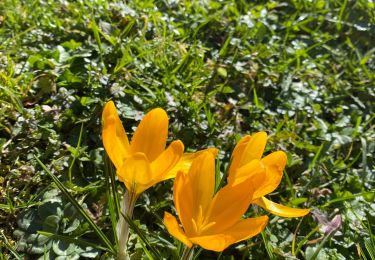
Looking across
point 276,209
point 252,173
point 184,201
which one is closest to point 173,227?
point 184,201

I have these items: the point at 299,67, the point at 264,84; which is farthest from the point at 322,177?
the point at 299,67

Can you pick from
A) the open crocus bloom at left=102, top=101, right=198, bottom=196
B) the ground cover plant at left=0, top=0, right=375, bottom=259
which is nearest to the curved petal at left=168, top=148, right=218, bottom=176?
the open crocus bloom at left=102, top=101, right=198, bottom=196

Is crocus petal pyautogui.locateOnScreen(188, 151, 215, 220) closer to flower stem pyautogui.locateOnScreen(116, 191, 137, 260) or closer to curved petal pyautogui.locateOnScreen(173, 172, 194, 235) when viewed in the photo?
curved petal pyautogui.locateOnScreen(173, 172, 194, 235)

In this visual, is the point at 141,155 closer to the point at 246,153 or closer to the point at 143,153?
the point at 143,153

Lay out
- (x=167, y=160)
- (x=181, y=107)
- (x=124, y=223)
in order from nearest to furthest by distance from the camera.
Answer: (x=167, y=160), (x=124, y=223), (x=181, y=107)

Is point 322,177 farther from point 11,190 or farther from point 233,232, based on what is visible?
point 11,190

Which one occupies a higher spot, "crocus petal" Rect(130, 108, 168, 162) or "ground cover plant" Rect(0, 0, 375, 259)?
→ "crocus petal" Rect(130, 108, 168, 162)

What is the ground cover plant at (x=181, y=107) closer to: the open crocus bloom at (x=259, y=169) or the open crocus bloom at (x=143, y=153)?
the open crocus bloom at (x=143, y=153)
